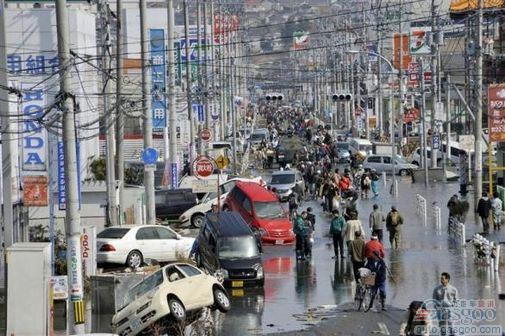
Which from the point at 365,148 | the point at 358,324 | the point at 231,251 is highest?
the point at 365,148

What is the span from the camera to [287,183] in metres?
59.9

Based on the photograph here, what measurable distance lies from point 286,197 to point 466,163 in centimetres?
775

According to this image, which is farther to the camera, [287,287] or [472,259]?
[472,259]

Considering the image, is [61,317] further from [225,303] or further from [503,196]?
[503,196]

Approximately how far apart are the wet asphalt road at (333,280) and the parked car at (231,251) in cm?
Result: 48

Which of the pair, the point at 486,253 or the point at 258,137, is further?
the point at 258,137

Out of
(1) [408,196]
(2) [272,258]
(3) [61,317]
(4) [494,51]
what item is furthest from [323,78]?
(3) [61,317]

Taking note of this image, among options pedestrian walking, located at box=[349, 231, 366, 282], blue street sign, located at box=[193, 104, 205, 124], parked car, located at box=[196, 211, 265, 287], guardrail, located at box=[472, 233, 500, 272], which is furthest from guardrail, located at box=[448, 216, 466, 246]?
blue street sign, located at box=[193, 104, 205, 124]

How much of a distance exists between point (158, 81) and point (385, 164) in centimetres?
1379

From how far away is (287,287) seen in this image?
32125 mm

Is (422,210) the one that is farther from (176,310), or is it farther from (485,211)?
(176,310)

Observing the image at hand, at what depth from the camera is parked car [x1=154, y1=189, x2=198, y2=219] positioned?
5109 centimetres

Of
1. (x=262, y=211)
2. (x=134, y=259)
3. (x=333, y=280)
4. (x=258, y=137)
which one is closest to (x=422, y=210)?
(x=262, y=211)

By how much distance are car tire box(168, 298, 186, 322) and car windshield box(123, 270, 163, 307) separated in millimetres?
544
